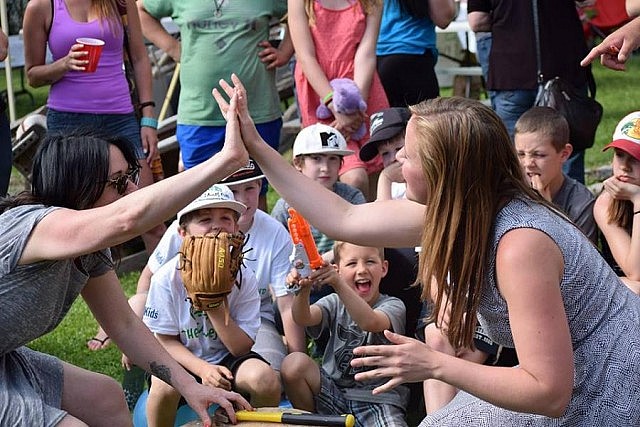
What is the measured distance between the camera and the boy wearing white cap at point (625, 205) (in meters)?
4.43

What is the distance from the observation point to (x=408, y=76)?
588cm

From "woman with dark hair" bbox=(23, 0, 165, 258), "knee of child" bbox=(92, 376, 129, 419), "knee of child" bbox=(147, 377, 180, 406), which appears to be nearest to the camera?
"knee of child" bbox=(92, 376, 129, 419)

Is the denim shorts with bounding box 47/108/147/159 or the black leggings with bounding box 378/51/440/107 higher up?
the denim shorts with bounding box 47/108/147/159

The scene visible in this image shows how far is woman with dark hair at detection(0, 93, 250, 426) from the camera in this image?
9.06ft

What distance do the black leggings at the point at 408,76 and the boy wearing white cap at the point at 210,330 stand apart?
6.97 ft

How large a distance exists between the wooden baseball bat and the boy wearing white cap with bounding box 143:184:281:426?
1.55 feet

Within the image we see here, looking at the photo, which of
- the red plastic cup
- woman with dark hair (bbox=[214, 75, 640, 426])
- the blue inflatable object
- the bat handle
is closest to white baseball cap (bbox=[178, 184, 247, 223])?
the blue inflatable object

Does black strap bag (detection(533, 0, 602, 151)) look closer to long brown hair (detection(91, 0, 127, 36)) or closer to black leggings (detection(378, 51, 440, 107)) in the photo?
black leggings (detection(378, 51, 440, 107))

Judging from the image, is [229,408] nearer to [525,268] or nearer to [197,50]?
[525,268]

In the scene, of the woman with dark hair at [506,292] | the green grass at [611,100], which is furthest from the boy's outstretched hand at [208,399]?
the green grass at [611,100]

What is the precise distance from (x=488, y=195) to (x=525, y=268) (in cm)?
24

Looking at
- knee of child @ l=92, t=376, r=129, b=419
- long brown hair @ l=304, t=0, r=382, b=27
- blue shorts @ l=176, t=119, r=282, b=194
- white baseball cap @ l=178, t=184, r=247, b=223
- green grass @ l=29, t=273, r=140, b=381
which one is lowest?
green grass @ l=29, t=273, r=140, b=381

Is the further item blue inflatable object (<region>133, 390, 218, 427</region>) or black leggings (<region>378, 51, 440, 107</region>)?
black leggings (<region>378, 51, 440, 107</region>)

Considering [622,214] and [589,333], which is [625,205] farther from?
[589,333]
